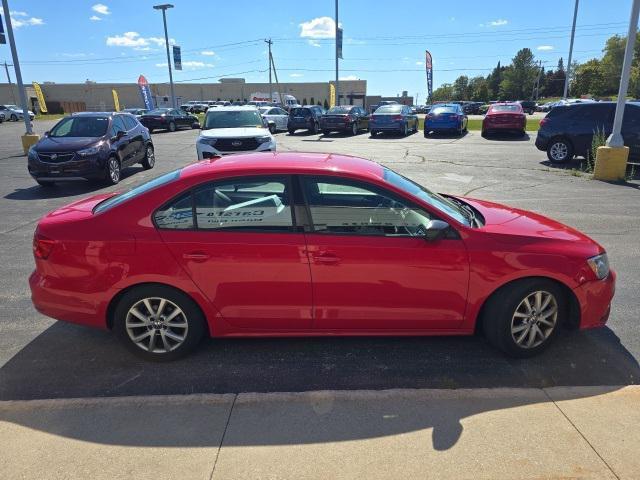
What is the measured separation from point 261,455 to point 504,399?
158 cm

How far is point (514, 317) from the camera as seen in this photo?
3.51 m

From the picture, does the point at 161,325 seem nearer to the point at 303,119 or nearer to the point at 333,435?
the point at 333,435

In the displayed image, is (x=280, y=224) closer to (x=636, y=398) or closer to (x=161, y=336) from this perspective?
(x=161, y=336)

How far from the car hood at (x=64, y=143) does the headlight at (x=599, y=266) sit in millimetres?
10348

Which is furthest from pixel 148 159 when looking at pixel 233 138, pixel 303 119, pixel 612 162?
pixel 303 119

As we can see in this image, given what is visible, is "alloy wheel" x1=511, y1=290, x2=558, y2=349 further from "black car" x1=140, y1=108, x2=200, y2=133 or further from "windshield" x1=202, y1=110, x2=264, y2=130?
"black car" x1=140, y1=108, x2=200, y2=133

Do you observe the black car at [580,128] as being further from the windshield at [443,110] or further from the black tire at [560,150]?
the windshield at [443,110]

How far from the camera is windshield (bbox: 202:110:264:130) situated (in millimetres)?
12445

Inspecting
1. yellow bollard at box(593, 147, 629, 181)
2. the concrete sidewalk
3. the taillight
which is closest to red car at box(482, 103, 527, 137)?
yellow bollard at box(593, 147, 629, 181)

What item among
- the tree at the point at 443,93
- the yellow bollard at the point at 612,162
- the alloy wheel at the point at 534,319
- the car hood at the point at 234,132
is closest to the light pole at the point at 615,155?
the yellow bollard at the point at 612,162

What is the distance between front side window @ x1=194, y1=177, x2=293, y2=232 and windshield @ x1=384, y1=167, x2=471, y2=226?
0.85m

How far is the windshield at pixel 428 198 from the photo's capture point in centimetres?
360

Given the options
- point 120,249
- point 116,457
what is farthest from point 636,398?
point 120,249

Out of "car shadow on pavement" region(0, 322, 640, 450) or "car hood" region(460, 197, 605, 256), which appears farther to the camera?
"car hood" region(460, 197, 605, 256)
